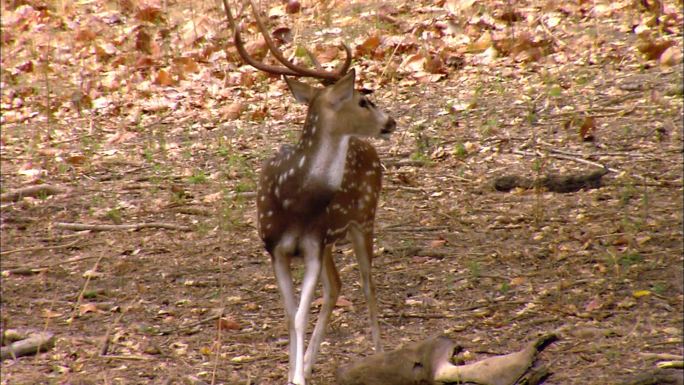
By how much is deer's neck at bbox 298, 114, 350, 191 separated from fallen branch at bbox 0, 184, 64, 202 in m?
3.70

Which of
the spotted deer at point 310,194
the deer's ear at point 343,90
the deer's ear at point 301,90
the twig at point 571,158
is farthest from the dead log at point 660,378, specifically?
the twig at point 571,158

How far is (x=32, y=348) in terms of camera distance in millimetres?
5496

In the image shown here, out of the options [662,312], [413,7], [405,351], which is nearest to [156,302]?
[405,351]

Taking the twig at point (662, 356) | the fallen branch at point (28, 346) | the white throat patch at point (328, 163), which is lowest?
the fallen branch at point (28, 346)

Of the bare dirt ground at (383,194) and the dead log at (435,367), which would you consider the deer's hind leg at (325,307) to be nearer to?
the bare dirt ground at (383,194)

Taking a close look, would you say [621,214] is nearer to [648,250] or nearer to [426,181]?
[648,250]

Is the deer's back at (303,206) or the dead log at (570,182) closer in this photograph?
the deer's back at (303,206)

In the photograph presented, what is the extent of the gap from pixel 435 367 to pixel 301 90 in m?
1.53

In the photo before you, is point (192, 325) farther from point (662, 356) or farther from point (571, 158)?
point (571, 158)

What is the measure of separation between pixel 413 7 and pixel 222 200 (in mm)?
3783

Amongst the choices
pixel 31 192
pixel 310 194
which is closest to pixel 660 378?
pixel 310 194

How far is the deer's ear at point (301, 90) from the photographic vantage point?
5.14 m

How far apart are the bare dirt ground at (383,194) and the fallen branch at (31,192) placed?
0.09 meters

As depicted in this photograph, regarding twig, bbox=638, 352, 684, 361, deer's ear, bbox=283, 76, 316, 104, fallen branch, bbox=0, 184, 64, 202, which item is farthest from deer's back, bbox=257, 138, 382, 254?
fallen branch, bbox=0, 184, 64, 202
